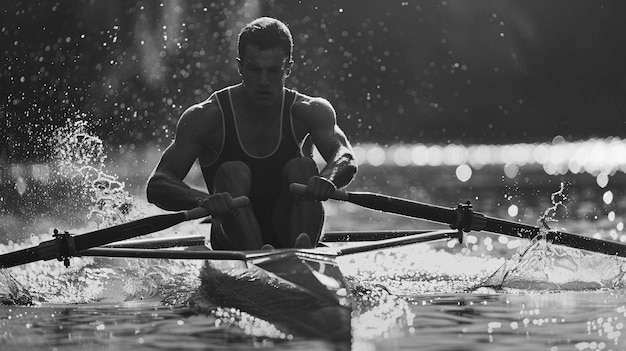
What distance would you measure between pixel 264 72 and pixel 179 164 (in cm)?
105

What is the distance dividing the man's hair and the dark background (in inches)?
1327

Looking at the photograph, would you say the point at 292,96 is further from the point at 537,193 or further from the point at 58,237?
the point at 537,193

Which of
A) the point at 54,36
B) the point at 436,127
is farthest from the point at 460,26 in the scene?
the point at 54,36

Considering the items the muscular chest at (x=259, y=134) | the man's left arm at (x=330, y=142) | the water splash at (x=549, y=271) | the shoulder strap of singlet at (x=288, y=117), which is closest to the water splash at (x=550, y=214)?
the water splash at (x=549, y=271)

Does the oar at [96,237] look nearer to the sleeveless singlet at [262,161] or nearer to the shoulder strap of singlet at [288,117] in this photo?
the sleeveless singlet at [262,161]

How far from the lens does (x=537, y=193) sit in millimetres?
32625

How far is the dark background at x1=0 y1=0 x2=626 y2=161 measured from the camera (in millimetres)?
54156

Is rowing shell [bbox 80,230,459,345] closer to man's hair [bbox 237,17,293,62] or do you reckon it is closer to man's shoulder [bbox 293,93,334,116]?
man's shoulder [bbox 293,93,334,116]

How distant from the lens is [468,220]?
11.5 meters

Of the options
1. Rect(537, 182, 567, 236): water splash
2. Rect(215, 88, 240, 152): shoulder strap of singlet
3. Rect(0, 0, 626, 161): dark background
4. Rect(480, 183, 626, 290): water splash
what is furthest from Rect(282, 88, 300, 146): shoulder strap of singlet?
Rect(0, 0, 626, 161): dark background

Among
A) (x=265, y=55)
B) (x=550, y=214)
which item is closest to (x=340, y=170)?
(x=265, y=55)

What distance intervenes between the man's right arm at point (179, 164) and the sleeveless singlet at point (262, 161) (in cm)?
20

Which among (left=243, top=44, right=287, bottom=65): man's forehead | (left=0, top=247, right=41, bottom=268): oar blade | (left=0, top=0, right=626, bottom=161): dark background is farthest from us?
(left=0, top=0, right=626, bottom=161): dark background

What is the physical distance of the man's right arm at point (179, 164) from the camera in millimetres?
10273
